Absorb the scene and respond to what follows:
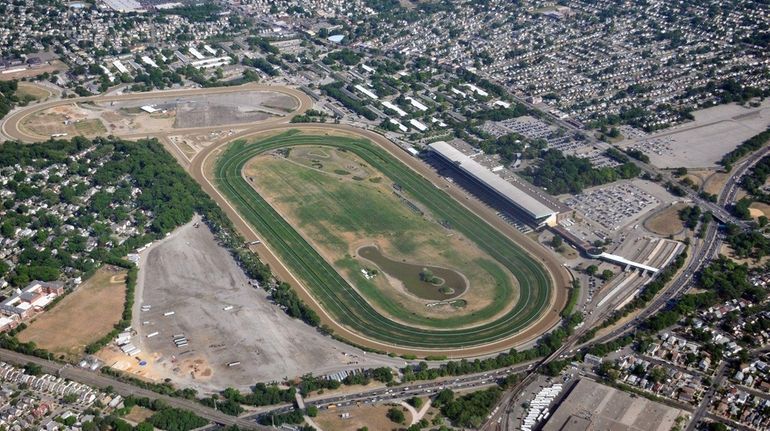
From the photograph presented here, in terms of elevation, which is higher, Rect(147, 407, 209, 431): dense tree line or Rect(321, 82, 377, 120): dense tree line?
Rect(321, 82, 377, 120): dense tree line

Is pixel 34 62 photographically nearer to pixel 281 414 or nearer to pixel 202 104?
pixel 202 104

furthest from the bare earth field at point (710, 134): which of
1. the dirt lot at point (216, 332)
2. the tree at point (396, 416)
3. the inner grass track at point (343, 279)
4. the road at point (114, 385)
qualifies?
the road at point (114, 385)

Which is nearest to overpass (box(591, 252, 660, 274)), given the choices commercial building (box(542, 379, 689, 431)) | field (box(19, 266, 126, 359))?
commercial building (box(542, 379, 689, 431))

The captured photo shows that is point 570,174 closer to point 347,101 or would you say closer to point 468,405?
point 347,101

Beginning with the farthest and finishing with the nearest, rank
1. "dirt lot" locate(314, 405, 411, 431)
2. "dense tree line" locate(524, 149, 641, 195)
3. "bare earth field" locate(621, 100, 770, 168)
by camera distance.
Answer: "bare earth field" locate(621, 100, 770, 168) → "dense tree line" locate(524, 149, 641, 195) → "dirt lot" locate(314, 405, 411, 431)

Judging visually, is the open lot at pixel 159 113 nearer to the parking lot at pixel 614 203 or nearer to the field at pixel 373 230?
the field at pixel 373 230

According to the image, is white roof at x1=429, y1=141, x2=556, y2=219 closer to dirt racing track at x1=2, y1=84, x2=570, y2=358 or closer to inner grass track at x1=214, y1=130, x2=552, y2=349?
dirt racing track at x1=2, y1=84, x2=570, y2=358

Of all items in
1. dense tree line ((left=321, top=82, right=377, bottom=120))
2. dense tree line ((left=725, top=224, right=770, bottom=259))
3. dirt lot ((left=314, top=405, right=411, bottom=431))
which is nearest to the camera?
dirt lot ((left=314, top=405, right=411, bottom=431))
